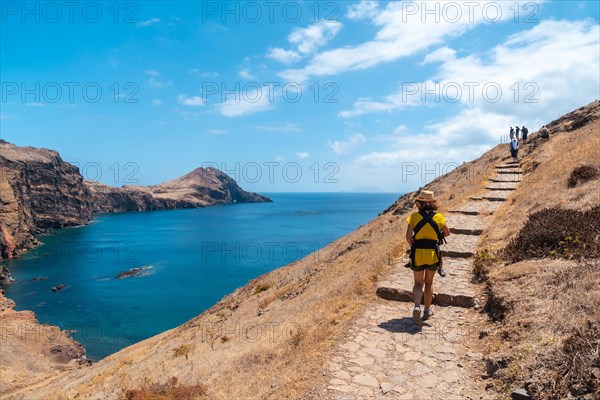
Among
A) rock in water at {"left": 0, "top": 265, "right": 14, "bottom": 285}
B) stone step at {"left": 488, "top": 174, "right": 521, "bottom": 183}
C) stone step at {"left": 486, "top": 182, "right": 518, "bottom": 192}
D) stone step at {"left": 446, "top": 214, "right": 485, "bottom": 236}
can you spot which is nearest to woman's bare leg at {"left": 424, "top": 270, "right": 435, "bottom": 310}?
stone step at {"left": 446, "top": 214, "right": 485, "bottom": 236}

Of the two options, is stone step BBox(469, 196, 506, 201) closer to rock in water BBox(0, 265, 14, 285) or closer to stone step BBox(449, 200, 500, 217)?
stone step BBox(449, 200, 500, 217)

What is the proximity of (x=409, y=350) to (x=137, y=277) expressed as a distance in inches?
2813

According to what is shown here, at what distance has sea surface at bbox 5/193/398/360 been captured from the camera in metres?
49.1

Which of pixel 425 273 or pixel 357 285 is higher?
pixel 425 273

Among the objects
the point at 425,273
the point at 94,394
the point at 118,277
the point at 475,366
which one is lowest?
the point at 118,277

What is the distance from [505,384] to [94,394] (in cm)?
1277

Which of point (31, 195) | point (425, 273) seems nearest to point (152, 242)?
point (31, 195)

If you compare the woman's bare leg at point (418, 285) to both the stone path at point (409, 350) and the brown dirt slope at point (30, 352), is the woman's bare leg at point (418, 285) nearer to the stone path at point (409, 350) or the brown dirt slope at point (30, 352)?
the stone path at point (409, 350)

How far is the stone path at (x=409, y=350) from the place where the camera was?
6.68 metres

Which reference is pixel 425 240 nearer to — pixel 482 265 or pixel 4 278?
pixel 482 265

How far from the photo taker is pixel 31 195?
146375mm

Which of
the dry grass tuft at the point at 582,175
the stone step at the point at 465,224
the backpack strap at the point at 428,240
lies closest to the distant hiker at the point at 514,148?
the dry grass tuft at the point at 582,175

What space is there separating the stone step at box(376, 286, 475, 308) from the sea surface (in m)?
38.0

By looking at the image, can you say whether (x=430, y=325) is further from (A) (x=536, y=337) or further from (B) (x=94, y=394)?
(B) (x=94, y=394)
